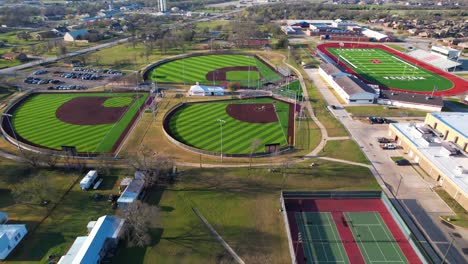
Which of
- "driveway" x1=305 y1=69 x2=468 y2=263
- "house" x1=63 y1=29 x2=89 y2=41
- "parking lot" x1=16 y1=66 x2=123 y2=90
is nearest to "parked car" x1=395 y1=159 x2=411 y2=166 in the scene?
"driveway" x1=305 y1=69 x2=468 y2=263

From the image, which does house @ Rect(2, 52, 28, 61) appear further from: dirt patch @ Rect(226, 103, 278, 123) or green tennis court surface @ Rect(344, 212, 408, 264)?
green tennis court surface @ Rect(344, 212, 408, 264)

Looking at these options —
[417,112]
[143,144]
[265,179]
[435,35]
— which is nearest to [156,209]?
[265,179]

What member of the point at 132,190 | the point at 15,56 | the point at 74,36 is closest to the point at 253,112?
the point at 132,190

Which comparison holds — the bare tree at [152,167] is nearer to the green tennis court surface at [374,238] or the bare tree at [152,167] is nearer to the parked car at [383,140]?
the green tennis court surface at [374,238]

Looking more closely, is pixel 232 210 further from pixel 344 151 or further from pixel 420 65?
pixel 420 65

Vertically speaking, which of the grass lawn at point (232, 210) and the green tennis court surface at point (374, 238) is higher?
the grass lawn at point (232, 210)

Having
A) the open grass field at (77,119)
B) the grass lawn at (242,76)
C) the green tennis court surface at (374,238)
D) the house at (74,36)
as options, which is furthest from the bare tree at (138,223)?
the house at (74,36)
